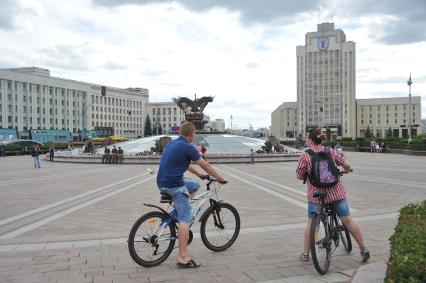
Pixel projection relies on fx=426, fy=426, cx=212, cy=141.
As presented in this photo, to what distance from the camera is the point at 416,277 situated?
301 cm

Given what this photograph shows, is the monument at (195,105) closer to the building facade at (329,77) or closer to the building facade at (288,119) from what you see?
the building facade at (329,77)

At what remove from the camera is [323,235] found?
525cm

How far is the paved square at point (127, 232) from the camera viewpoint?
5180mm

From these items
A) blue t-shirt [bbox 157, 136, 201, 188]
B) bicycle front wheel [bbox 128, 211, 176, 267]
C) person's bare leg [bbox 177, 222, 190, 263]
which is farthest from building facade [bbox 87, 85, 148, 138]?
person's bare leg [bbox 177, 222, 190, 263]

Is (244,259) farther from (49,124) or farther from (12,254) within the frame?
(49,124)

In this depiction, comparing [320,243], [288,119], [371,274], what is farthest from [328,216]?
[288,119]

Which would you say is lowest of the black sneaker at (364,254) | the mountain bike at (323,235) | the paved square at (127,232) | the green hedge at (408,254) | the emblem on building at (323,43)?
the paved square at (127,232)

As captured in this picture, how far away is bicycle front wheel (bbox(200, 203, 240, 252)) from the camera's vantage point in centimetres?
605

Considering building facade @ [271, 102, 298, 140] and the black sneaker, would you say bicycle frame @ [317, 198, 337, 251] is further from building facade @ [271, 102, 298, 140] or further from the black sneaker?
building facade @ [271, 102, 298, 140]

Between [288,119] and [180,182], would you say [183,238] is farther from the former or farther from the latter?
[288,119]

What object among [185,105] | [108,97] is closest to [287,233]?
[185,105]

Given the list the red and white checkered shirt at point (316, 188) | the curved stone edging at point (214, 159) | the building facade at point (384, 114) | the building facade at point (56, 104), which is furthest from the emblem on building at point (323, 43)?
the red and white checkered shirt at point (316, 188)

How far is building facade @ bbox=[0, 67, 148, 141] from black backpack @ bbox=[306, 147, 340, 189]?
2859 inches

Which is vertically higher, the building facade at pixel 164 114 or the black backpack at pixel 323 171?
the building facade at pixel 164 114
